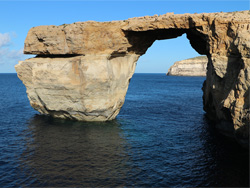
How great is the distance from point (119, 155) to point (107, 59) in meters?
12.1

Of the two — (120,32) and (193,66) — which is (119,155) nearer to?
(120,32)

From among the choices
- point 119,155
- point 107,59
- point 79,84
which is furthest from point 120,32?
point 119,155

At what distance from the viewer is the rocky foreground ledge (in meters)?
21.3

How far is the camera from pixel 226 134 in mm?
23797

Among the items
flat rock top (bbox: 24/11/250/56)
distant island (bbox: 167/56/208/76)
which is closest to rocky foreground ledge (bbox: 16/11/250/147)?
flat rock top (bbox: 24/11/250/56)

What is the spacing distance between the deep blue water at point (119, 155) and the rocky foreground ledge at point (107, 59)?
2796 millimetres

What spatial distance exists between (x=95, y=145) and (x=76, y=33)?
42.0 feet

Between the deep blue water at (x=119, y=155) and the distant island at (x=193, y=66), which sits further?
the distant island at (x=193, y=66)

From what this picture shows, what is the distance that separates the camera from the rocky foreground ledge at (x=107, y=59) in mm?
21328

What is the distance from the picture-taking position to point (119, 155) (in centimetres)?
1944

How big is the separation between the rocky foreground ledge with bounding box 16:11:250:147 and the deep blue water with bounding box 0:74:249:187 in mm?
2796

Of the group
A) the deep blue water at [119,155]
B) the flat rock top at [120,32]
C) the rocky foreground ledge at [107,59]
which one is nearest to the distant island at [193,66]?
the rocky foreground ledge at [107,59]

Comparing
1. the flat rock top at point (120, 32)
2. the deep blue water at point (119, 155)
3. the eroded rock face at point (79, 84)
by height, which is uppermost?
the flat rock top at point (120, 32)

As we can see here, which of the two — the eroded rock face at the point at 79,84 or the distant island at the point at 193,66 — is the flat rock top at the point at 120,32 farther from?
the distant island at the point at 193,66
